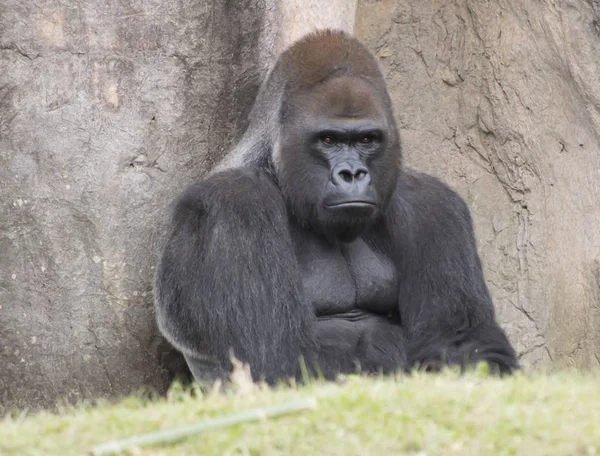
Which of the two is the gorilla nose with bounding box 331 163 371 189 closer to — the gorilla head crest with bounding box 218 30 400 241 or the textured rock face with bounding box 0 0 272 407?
the gorilla head crest with bounding box 218 30 400 241

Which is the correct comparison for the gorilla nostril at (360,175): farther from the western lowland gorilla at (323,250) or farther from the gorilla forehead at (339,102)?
the gorilla forehead at (339,102)

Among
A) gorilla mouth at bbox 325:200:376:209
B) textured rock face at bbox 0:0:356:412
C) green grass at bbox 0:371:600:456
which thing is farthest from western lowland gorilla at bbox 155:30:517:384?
green grass at bbox 0:371:600:456

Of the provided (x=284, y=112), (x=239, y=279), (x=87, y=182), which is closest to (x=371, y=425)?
(x=239, y=279)

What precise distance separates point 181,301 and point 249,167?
76 centimetres

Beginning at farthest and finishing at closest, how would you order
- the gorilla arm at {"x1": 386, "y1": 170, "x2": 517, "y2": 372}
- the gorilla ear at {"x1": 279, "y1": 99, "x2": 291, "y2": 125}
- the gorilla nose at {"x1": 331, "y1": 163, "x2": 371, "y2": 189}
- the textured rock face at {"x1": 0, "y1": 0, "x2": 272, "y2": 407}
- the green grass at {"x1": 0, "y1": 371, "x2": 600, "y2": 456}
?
the textured rock face at {"x1": 0, "y1": 0, "x2": 272, "y2": 407} < the gorilla ear at {"x1": 279, "y1": 99, "x2": 291, "y2": 125} < the gorilla arm at {"x1": 386, "y1": 170, "x2": 517, "y2": 372} < the gorilla nose at {"x1": 331, "y1": 163, "x2": 371, "y2": 189} < the green grass at {"x1": 0, "y1": 371, "x2": 600, "y2": 456}

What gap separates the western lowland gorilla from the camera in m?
4.67

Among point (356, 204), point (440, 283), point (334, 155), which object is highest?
point (334, 155)

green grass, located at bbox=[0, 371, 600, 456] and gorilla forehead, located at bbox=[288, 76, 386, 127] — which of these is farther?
gorilla forehead, located at bbox=[288, 76, 386, 127]

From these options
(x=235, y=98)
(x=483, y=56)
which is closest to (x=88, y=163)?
(x=235, y=98)

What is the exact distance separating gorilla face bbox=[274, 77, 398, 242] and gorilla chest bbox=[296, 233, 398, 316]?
4.7 inches

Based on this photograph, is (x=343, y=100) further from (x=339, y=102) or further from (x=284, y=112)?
(x=284, y=112)

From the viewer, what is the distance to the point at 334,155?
4934 mm

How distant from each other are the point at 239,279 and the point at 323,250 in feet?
2.11

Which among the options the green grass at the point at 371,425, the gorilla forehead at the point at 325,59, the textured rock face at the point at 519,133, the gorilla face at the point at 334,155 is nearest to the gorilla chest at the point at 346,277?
the gorilla face at the point at 334,155
